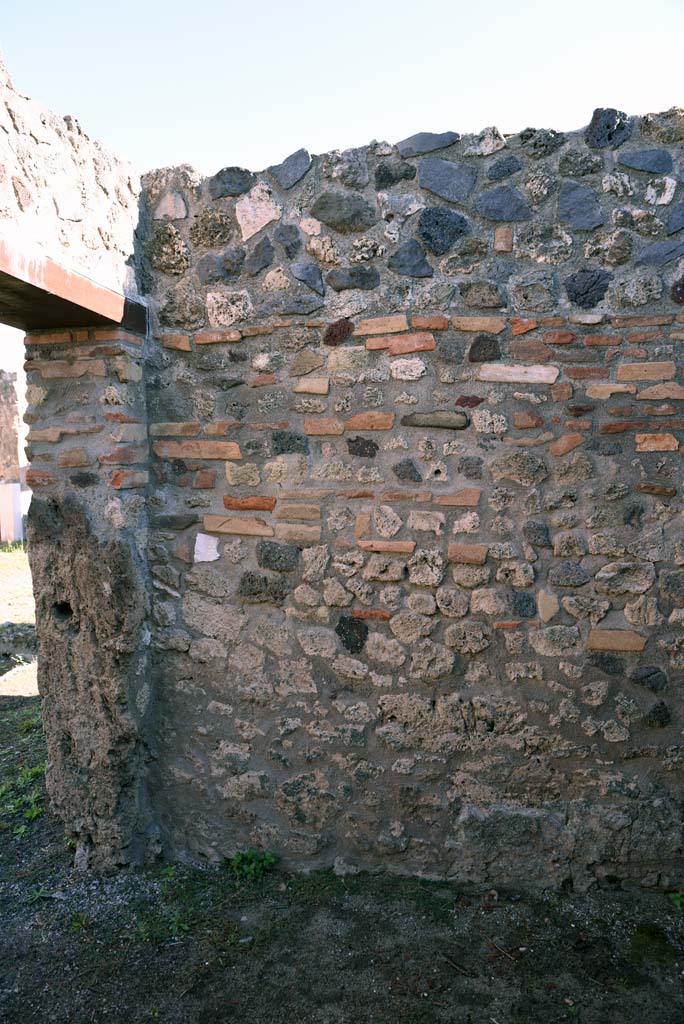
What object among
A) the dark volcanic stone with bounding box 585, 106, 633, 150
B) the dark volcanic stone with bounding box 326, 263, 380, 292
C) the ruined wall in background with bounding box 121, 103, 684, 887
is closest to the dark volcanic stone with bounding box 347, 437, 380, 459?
the ruined wall in background with bounding box 121, 103, 684, 887

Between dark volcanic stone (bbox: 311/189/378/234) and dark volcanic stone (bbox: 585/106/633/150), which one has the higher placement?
dark volcanic stone (bbox: 585/106/633/150)

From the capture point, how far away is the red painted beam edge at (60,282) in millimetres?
2369

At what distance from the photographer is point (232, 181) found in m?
3.00

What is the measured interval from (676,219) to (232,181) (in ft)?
5.43

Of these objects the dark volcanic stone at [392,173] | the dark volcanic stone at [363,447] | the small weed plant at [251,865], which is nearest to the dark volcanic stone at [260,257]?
the dark volcanic stone at [392,173]

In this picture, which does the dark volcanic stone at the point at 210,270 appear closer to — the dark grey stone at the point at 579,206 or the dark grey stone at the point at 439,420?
the dark grey stone at the point at 439,420

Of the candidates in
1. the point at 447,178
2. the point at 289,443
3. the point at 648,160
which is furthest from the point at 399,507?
the point at 648,160

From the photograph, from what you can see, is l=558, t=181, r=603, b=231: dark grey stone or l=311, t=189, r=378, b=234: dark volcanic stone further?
l=311, t=189, r=378, b=234: dark volcanic stone

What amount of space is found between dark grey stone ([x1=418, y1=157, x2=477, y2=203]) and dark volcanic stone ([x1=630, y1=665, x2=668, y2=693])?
1.82 m

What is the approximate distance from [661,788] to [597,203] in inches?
82.5

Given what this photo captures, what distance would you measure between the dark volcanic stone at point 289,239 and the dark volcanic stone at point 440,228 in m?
0.48

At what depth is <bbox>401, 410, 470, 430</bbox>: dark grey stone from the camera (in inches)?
110

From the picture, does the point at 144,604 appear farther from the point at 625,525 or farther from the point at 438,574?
the point at 625,525

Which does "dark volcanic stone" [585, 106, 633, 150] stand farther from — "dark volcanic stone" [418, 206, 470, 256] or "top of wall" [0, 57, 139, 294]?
"top of wall" [0, 57, 139, 294]
